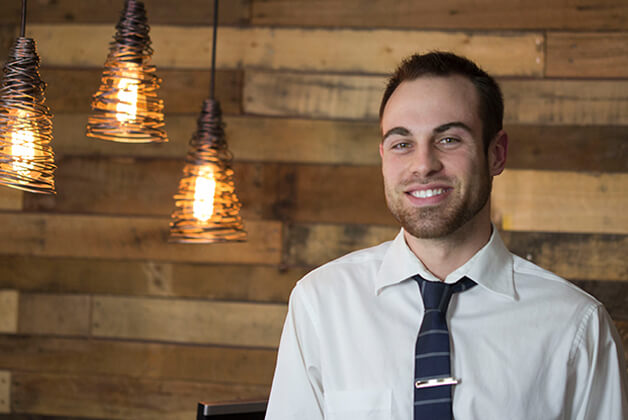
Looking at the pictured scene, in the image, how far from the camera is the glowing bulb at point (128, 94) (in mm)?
1719

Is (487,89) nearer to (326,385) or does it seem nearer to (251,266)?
(326,385)

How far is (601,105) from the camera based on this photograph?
7.67 ft

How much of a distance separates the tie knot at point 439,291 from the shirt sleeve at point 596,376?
0.83 ft

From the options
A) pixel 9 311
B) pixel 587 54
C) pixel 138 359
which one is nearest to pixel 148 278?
pixel 138 359

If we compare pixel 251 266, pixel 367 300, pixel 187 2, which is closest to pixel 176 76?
pixel 187 2

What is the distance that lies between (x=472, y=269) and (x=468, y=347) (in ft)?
0.55

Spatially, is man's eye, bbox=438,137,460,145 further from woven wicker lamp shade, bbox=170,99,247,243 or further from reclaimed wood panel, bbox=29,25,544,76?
reclaimed wood panel, bbox=29,25,544,76

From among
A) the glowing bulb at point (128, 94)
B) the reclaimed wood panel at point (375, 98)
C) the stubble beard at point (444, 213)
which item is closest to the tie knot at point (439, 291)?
the stubble beard at point (444, 213)

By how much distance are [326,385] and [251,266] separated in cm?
107

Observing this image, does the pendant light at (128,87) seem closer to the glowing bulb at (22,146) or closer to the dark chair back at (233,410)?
the glowing bulb at (22,146)

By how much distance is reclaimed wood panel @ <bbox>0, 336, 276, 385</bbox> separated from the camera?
2449mm

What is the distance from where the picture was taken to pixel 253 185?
2453mm

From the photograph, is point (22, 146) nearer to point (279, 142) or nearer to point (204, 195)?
point (204, 195)

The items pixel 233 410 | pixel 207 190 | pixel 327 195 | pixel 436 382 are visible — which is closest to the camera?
pixel 436 382
